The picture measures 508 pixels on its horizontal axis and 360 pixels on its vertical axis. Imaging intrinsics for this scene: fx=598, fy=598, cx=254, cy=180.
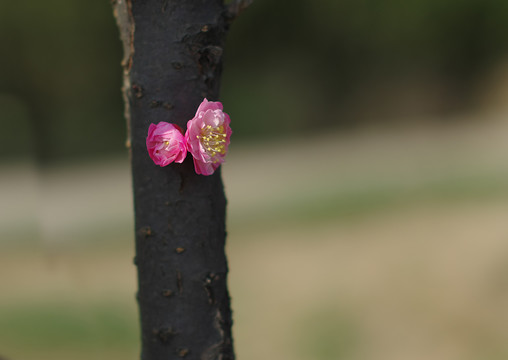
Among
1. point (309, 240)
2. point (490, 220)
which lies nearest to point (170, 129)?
point (309, 240)

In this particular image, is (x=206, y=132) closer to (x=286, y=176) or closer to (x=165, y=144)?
(x=165, y=144)

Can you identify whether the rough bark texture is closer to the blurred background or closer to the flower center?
the flower center

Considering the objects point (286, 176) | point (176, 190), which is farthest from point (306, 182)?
point (176, 190)

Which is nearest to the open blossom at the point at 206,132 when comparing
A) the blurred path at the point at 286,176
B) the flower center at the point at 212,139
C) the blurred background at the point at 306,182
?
the flower center at the point at 212,139

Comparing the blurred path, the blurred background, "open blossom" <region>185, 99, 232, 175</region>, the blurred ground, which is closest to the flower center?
"open blossom" <region>185, 99, 232, 175</region>

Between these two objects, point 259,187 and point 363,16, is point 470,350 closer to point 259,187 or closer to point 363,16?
point 259,187

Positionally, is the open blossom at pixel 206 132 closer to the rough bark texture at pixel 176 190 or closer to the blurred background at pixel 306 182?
the rough bark texture at pixel 176 190
